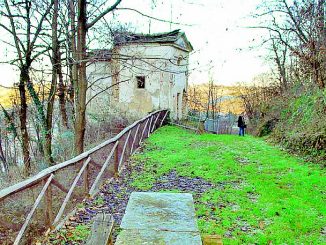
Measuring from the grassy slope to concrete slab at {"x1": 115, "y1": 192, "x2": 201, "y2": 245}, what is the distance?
2269 mm

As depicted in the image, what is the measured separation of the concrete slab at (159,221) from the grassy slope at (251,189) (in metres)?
2.27

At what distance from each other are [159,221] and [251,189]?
5.38 metres

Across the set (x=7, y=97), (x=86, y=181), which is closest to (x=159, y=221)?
(x=86, y=181)

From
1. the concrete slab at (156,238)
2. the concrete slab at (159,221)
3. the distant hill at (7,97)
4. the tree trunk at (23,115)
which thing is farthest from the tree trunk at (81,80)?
the distant hill at (7,97)

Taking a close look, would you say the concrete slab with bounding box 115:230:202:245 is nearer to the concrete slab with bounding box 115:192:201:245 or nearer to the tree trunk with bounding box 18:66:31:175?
the concrete slab with bounding box 115:192:201:245

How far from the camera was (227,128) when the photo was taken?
30625 mm

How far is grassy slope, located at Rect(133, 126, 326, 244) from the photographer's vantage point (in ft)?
17.7

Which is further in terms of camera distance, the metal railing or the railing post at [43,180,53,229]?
the railing post at [43,180,53,229]

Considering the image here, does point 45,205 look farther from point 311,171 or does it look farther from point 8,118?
point 8,118

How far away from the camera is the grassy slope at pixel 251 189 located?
5.38 meters

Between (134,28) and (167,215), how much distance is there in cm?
1221

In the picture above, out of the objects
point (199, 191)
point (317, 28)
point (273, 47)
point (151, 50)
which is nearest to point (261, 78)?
point (273, 47)

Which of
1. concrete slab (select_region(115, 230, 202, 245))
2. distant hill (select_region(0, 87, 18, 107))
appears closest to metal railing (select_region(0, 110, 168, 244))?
concrete slab (select_region(115, 230, 202, 245))

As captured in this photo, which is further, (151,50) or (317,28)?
(151,50)
